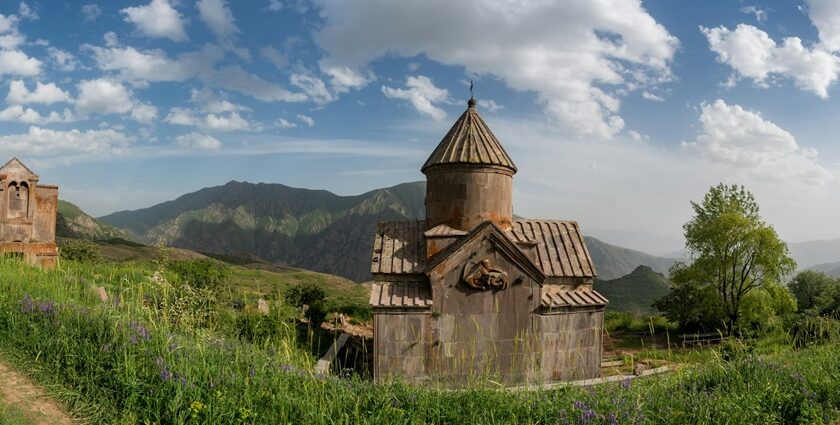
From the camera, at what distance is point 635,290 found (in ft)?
286

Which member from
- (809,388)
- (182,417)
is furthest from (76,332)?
(809,388)

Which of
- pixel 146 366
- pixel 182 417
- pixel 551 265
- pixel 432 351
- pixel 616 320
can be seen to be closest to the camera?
pixel 182 417

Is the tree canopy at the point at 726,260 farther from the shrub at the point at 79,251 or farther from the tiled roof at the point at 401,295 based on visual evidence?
the shrub at the point at 79,251

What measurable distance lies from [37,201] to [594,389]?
47.9ft

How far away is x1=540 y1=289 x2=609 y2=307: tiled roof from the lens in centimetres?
1158

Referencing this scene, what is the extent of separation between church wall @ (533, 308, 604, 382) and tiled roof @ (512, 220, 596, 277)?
1.22 m

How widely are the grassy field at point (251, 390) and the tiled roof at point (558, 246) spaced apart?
666 cm

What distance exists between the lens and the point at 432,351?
10758mm

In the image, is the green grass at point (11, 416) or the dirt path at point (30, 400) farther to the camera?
the dirt path at point (30, 400)

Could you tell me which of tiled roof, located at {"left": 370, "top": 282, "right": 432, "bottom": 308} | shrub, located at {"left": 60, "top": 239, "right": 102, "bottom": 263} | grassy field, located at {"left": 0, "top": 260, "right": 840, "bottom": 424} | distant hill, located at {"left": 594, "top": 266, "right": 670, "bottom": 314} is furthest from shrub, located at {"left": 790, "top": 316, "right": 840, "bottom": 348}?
distant hill, located at {"left": 594, "top": 266, "right": 670, "bottom": 314}

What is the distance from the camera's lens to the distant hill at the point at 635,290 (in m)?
77.8

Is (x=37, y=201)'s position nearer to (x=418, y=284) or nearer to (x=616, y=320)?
(x=418, y=284)

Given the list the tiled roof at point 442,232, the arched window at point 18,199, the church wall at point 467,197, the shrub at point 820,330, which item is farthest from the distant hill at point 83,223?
the shrub at point 820,330

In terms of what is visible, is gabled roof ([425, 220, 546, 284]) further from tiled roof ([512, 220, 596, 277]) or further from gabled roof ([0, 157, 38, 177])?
gabled roof ([0, 157, 38, 177])
